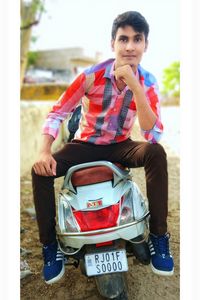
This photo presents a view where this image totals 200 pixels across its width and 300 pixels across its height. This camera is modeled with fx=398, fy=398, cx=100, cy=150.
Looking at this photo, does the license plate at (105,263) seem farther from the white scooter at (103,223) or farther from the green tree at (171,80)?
the green tree at (171,80)

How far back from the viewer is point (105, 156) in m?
2.30

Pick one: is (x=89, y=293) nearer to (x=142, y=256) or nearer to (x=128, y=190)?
(x=142, y=256)

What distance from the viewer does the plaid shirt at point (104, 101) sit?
2.22 meters

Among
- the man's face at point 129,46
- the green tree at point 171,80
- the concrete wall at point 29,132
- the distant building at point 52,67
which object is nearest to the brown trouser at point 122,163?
the man's face at point 129,46

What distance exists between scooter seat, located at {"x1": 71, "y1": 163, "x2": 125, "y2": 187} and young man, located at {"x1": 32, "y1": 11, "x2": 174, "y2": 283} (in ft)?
0.50

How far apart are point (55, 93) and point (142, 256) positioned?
3422 millimetres

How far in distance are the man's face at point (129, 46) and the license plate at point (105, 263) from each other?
1.01 metres

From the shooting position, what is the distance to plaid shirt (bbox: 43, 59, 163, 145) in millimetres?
2223

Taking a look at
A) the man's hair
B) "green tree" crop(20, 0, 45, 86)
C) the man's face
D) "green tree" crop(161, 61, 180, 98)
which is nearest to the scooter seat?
the man's face

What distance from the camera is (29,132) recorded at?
5.18 m

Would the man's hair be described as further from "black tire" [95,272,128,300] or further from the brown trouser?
"black tire" [95,272,128,300]

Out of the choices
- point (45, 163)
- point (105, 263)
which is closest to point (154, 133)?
point (45, 163)

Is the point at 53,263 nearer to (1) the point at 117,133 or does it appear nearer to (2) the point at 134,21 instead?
(1) the point at 117,133
